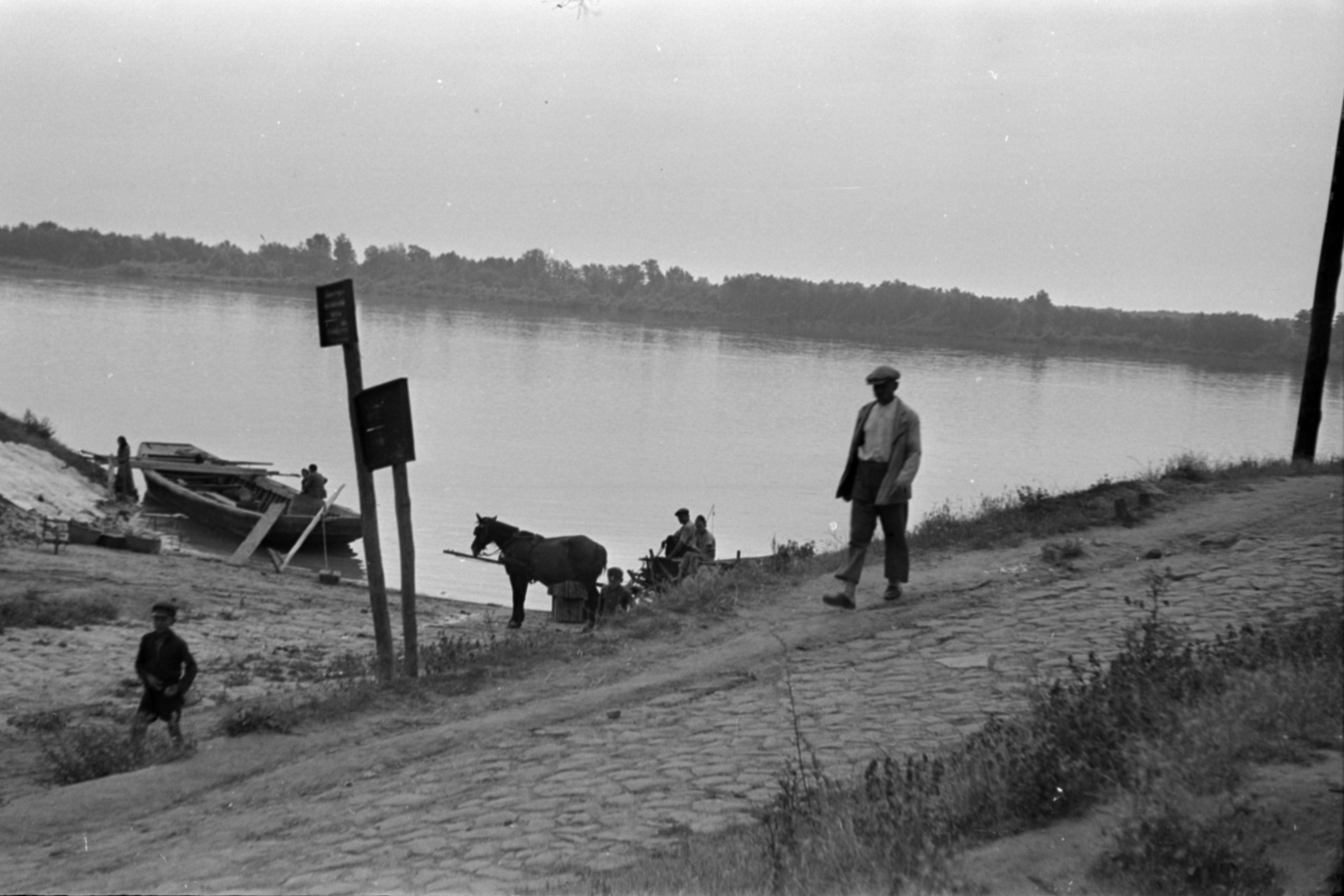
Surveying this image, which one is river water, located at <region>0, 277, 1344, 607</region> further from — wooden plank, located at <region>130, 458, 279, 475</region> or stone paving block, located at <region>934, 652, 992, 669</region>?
stone paving block, located at <region>934, 652, 992, 669</region>

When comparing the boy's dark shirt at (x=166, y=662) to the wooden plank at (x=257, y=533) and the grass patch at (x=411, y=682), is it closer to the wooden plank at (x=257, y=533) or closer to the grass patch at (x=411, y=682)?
the grass patch at (x=411, y=682)

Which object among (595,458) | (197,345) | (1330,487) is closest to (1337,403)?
(595,458)

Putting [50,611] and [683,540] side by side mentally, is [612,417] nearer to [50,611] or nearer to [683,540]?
[683,540]

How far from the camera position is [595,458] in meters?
44.8

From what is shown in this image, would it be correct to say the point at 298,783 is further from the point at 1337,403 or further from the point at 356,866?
the point at 1337,403

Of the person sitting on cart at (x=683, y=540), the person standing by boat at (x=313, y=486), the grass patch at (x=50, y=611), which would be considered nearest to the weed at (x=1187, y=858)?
the grass patch at (x=50, y=611)

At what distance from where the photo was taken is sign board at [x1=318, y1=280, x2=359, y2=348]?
9992 mm

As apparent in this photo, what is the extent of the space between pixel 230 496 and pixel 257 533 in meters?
6.24

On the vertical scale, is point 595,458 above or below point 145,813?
below

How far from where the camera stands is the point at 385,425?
1005 cm

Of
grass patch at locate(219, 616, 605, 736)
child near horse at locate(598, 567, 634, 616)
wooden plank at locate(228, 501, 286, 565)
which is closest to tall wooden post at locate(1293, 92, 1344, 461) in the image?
child near horse at locate(598, 567, 634, 616)

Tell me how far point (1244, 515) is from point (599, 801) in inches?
327

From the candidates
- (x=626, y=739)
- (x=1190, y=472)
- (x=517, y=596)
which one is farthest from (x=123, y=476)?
(x=626, y=739)

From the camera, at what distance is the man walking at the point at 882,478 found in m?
9.98
